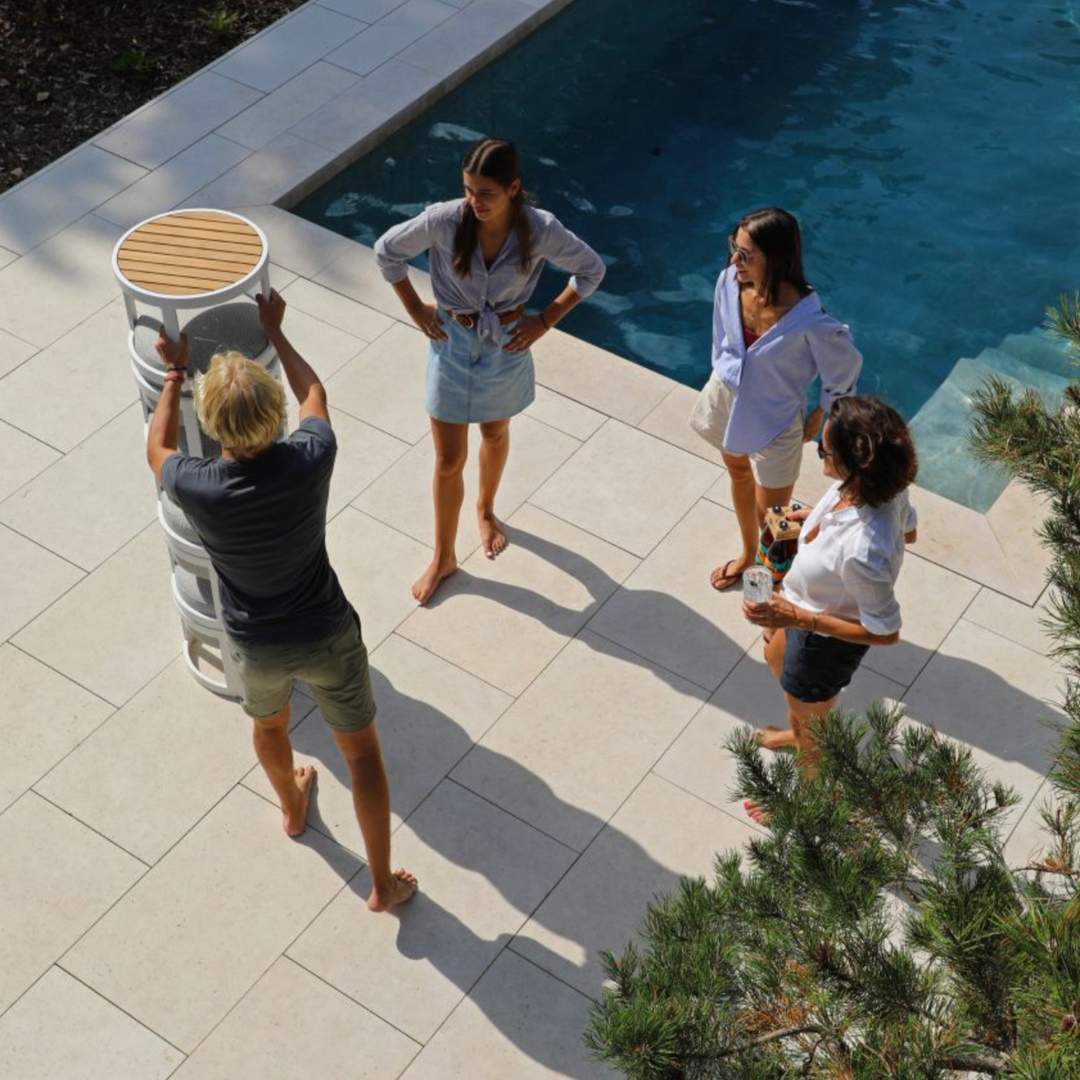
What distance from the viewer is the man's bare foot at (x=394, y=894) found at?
449 centimetres

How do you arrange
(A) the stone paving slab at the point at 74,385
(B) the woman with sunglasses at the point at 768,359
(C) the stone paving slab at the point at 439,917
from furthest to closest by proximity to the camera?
(A) the stone paving slab at the point at 74,385
(B) the woman with sunglasses at the point at 768,359
(C) the stone paving slab at the point at 439,917

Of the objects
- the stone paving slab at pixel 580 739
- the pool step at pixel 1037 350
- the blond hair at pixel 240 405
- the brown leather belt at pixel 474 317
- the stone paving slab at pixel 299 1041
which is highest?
the blond hair at pixel 240 405

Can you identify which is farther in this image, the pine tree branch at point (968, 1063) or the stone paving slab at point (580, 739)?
the stone paving slab at point (580, 739)

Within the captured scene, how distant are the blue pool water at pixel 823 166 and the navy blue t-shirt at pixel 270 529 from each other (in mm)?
3939

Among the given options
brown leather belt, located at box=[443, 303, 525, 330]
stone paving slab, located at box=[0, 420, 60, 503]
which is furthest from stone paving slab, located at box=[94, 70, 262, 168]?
brown leather belt, located at box=[443, 303, 525, 330]

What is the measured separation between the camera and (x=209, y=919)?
453 centimetres

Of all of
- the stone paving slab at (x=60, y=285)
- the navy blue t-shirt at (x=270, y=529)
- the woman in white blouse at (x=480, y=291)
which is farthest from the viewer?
the stone paving slab at (x=60, y=285)

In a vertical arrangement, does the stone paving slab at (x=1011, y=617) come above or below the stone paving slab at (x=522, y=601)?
above

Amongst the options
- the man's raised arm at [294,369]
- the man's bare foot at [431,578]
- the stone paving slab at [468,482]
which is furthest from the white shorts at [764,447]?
the man's raised arm at [294,369]

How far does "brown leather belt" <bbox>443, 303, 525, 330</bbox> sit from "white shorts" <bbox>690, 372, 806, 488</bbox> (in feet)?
2.52

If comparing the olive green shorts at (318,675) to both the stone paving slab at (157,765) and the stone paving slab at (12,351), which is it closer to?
the stone paving slab at (157,765)

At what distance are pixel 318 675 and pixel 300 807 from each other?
2.91ft

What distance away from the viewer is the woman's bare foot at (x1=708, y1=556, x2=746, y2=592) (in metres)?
5.61

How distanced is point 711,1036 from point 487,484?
3577 millimetres
